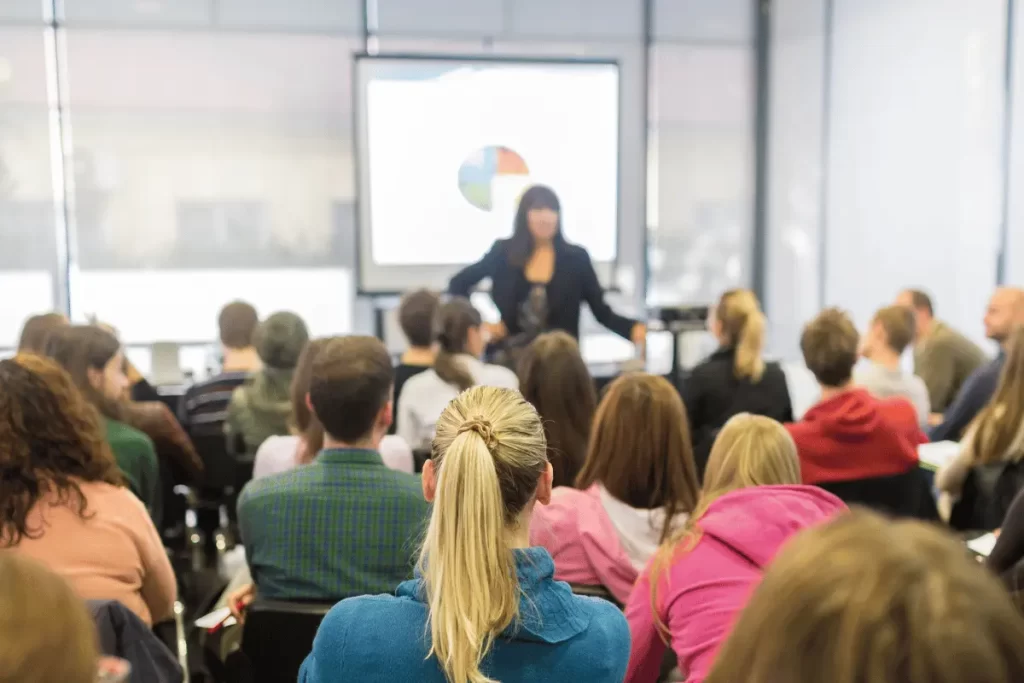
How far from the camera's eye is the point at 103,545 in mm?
2031

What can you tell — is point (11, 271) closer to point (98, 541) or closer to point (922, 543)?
point (98, 541)

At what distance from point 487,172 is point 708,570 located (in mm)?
5236

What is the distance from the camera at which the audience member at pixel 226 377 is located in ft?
13.5

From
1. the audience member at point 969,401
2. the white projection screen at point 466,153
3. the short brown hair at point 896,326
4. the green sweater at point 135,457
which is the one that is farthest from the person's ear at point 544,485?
the white projection screen at point 466,153

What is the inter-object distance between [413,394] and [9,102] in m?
4.42

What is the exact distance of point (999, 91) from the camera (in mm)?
5410

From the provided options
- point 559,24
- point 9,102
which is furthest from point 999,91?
point 9,102

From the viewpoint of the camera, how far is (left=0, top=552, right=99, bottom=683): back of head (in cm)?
67

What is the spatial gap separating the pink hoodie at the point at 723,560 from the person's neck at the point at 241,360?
292cm

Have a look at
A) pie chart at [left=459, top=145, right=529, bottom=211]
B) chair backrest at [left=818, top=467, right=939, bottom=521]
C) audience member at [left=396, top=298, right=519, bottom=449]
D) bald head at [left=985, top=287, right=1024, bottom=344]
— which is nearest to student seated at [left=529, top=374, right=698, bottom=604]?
chair backrest at [left=818, top=467, right=939, bottom=521]

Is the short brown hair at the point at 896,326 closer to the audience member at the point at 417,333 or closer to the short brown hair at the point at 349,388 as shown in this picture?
the audience member at the point at 417,333

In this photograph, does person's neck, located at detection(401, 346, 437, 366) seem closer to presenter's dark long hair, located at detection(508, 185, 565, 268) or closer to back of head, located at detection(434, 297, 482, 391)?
back of head, located at detection(434, 297, 482, 391)

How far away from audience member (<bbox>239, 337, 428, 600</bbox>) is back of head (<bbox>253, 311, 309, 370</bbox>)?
1696 mm

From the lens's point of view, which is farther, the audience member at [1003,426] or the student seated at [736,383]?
the student seated at [736,383]
